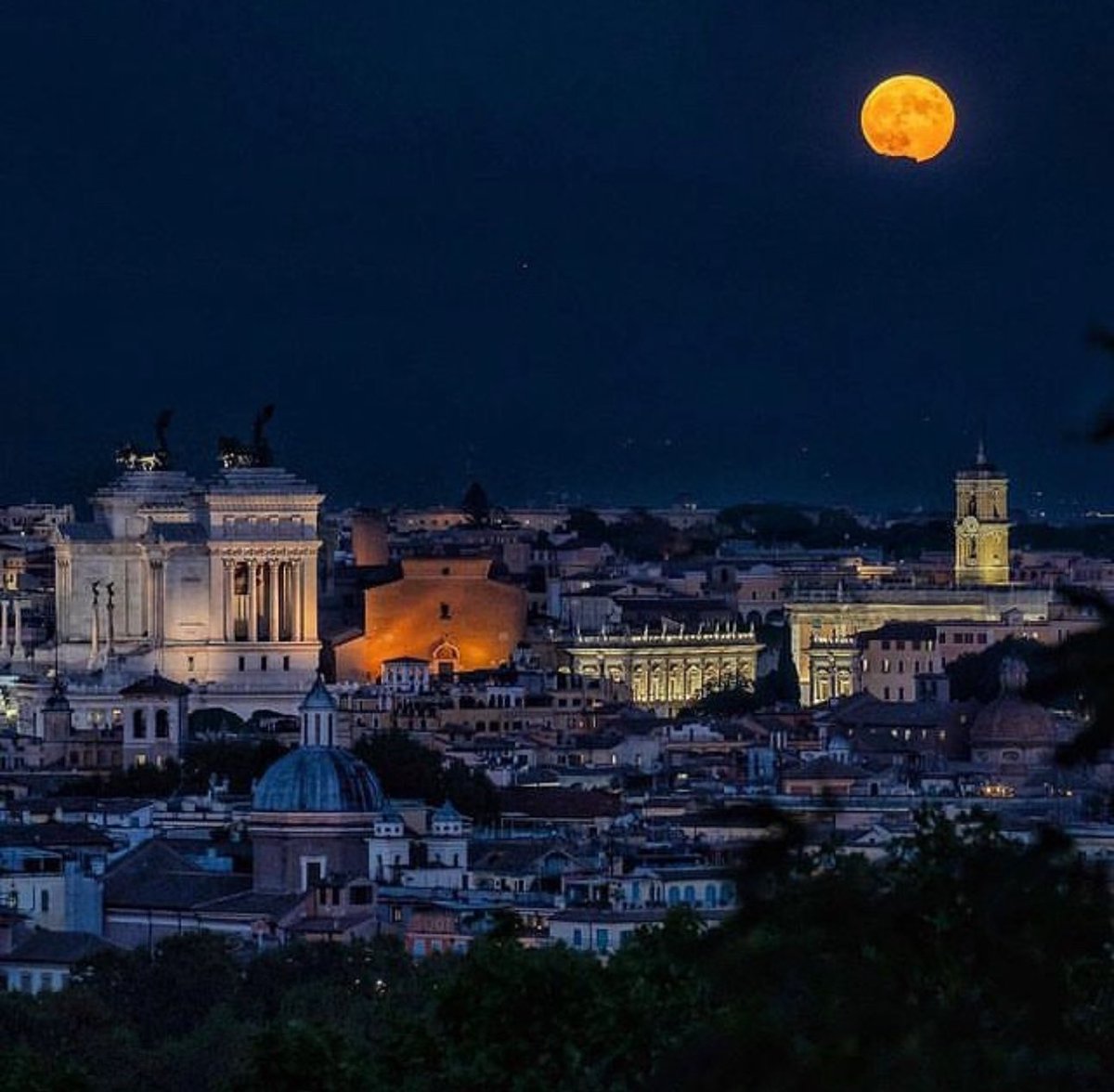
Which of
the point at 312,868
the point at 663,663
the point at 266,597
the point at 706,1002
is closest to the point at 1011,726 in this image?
the point at 266,597

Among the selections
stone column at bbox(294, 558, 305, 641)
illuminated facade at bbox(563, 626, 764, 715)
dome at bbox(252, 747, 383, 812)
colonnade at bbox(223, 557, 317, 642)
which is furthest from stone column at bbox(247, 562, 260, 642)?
dome at bbox(252, 747, 383, 812)

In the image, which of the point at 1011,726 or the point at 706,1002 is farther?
the point at 1011,726

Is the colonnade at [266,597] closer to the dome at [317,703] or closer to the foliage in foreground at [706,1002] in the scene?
the dome at [317,703]

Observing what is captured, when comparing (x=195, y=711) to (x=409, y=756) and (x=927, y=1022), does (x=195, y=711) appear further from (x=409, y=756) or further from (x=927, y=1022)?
(x=927, y=1022)

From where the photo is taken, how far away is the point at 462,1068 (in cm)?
2578

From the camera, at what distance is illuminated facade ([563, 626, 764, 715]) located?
100m

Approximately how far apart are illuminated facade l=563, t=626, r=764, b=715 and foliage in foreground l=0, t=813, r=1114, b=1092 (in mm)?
54003

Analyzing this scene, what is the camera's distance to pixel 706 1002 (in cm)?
2517

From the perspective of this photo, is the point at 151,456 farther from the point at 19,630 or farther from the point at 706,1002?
the point at 706,1002

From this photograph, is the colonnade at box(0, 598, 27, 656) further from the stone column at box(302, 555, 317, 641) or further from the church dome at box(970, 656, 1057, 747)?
the church dome at box(970, 656, 1057, 747)

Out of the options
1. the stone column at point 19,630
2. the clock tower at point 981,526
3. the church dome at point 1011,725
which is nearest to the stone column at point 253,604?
the stone column at point 19,630

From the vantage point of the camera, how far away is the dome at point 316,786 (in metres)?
53.2

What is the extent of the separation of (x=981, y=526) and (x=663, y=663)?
23915 millimetres

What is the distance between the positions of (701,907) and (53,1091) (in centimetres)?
2058
